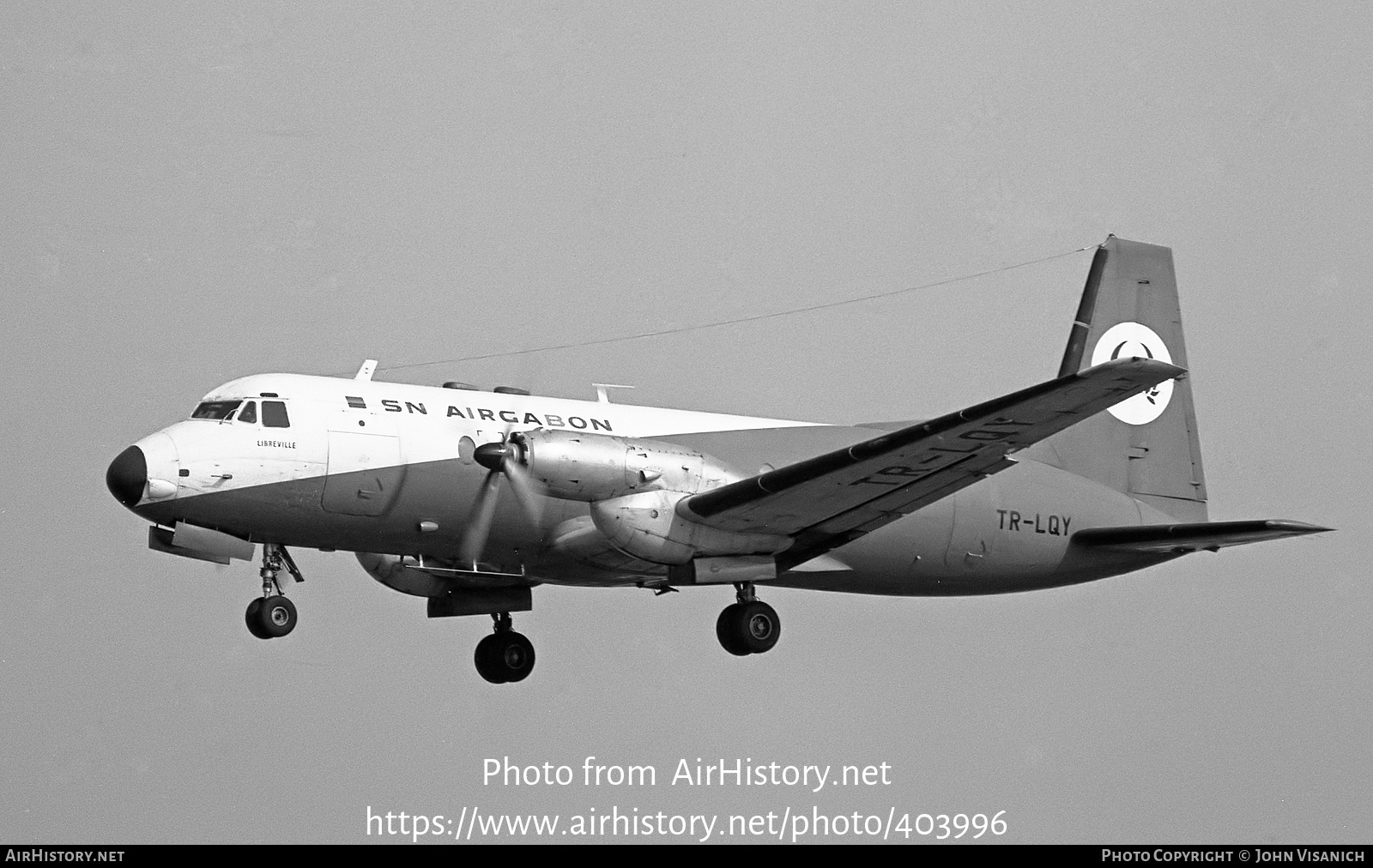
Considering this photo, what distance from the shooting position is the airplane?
18.2 metres

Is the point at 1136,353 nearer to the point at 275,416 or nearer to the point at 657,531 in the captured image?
the point at 657,531

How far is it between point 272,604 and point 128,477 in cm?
193

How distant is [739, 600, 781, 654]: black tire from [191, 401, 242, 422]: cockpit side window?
227 inches

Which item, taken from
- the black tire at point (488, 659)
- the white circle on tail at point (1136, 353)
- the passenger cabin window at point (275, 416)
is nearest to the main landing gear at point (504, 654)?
the black tire at point (488, 659)

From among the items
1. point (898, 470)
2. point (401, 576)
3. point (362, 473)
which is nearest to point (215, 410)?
point (362, 473)

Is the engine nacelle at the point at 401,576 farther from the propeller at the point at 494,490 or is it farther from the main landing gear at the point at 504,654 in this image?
the propeller at the point at 494,490

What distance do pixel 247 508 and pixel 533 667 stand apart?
4.86 metres

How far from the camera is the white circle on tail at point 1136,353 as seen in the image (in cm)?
2375

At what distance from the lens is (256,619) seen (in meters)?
18.6

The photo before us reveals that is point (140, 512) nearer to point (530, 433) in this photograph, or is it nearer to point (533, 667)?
point (530, 433)

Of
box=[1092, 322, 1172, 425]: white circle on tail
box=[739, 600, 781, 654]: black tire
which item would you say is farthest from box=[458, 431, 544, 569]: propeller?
box=[1092, 322, 1172, 425]: white circle on tail

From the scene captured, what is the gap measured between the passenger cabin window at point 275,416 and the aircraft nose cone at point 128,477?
123 cm

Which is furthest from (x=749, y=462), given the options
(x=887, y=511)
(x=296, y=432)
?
(x=296, y=432)

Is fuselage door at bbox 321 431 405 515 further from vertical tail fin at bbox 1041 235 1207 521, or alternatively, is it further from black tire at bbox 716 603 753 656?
vertical tail fin at bbox 1041 235 1207 521
